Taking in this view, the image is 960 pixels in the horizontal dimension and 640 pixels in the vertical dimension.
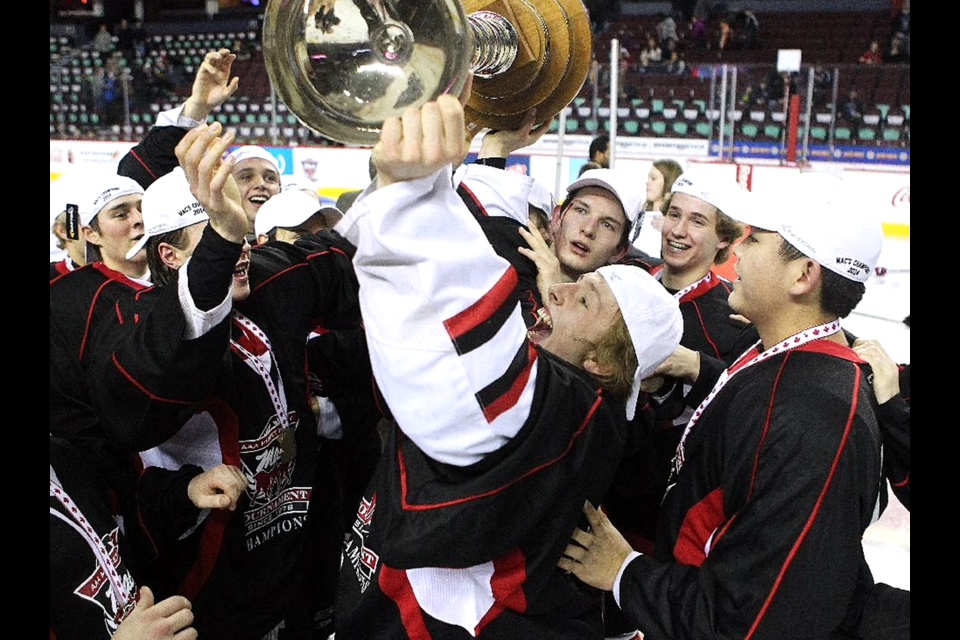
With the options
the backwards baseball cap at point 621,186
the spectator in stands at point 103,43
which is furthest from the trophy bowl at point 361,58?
the spectator in stands at point 103,43

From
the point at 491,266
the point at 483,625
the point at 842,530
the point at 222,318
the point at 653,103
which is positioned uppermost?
the point at 653,103

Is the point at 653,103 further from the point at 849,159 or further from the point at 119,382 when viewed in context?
the point at 119,382

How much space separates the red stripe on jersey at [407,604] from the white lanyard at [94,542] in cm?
49

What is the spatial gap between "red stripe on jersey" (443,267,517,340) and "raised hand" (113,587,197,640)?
900mm

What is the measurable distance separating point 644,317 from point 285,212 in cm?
205

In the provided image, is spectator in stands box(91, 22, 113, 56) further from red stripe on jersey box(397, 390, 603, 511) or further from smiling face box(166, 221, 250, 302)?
red stripe on jersey box(397, 390, 603, 511)

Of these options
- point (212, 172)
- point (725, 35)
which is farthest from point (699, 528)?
point (725, 35)

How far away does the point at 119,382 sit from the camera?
1986 mm

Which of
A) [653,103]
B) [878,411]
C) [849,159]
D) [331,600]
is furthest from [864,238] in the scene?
[653,103]

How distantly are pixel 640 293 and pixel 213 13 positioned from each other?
89.1 feet

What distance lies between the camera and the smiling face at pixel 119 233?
10.0 feet

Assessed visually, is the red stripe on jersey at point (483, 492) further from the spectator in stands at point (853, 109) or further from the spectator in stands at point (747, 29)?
the spectator in stands at point (747, 29)

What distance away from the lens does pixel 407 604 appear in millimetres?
1551

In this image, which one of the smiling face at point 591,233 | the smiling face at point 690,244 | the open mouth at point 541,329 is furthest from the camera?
the smiling face at point 690,244
